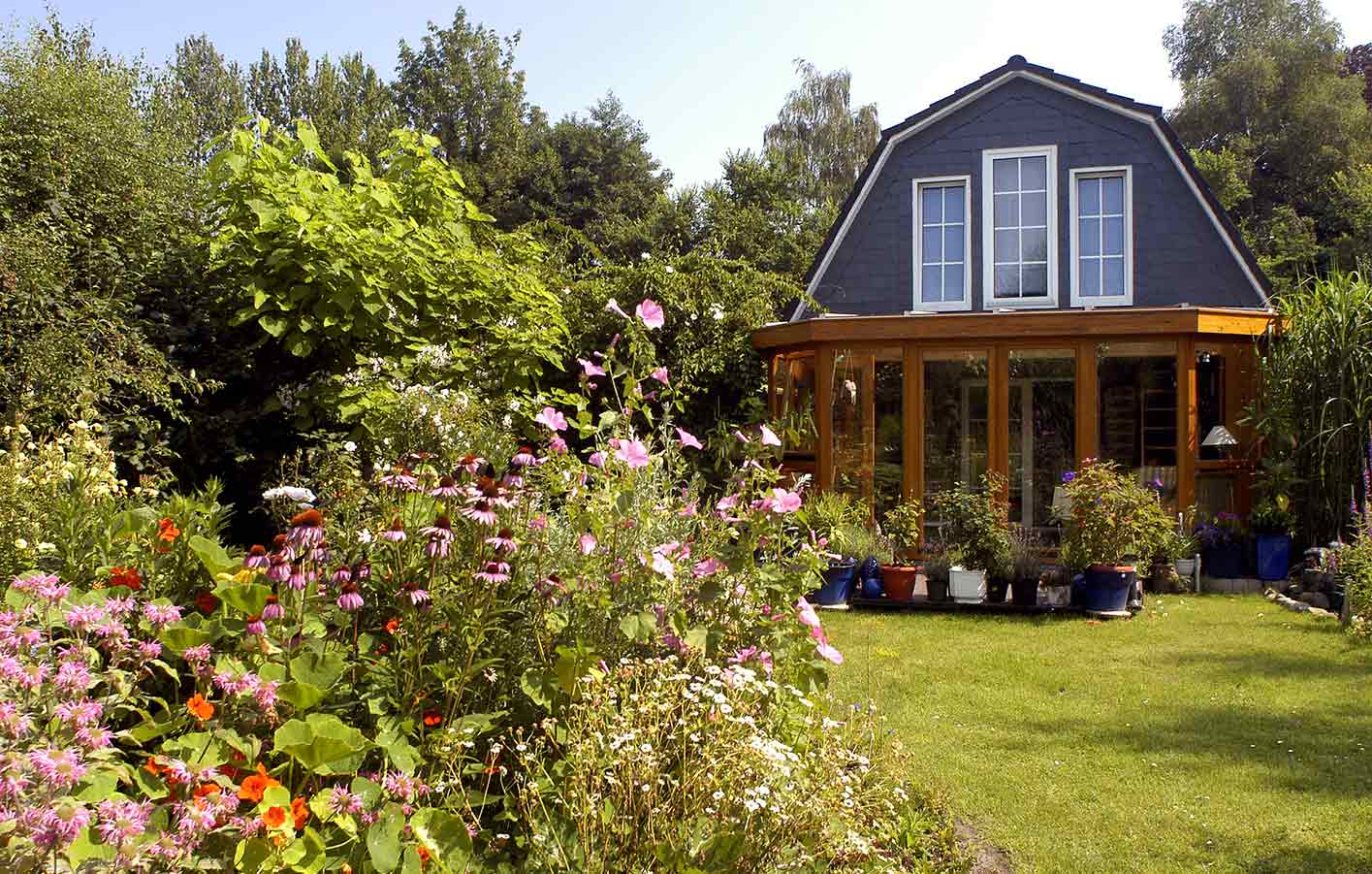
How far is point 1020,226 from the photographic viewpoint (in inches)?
476

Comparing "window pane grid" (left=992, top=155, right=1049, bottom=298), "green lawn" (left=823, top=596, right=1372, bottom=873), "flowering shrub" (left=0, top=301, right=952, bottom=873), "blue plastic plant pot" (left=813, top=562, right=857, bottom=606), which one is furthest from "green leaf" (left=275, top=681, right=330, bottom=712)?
"window pane grid" (left=992, top=155, right=1049, bottom=298)

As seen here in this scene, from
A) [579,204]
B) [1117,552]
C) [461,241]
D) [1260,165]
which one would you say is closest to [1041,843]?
[1117,552]

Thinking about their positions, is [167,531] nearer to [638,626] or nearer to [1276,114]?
[638,626]

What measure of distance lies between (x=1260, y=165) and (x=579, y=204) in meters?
20.2

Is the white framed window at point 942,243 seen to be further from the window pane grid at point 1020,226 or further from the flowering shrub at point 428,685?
the flowering shrub at point 428,685

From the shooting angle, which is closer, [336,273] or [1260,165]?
[336,273]

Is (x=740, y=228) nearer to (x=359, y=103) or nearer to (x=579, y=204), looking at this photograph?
(x=579, y=204)

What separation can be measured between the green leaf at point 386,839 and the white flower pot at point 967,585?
6.91 m

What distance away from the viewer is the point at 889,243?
1245cm

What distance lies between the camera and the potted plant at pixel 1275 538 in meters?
9.37

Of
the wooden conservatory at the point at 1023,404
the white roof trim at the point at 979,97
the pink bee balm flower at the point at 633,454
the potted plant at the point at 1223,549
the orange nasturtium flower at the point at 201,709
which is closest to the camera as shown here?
the orange nasturtium flower at the point at 201,709

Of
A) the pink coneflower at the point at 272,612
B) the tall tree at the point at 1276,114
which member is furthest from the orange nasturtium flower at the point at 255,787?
the tall tree at the point at 1276,114

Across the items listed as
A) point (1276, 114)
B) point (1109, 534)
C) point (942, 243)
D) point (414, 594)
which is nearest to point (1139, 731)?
point (1109, 534)

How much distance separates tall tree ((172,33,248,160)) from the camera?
103ft
